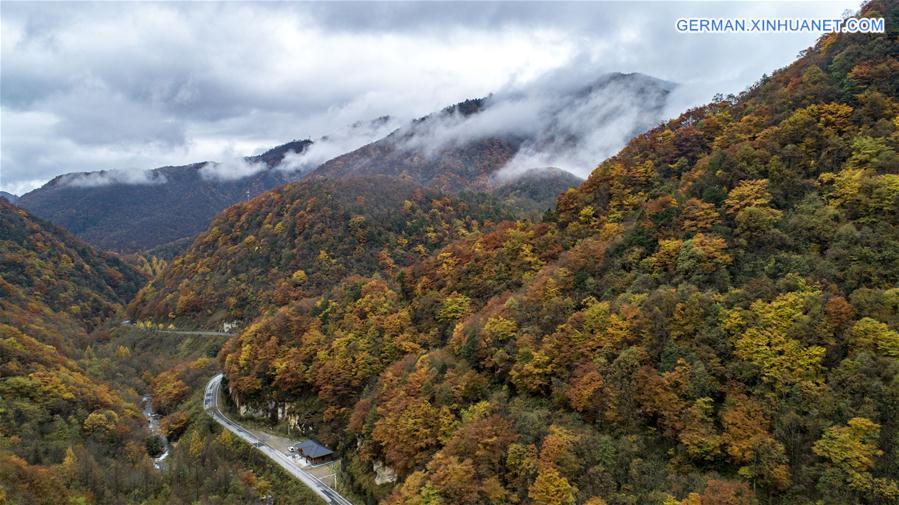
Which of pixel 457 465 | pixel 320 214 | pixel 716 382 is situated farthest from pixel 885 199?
pixel 320 214

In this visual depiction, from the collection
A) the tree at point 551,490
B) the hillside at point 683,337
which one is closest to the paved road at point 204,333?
the hillside at point 683,337

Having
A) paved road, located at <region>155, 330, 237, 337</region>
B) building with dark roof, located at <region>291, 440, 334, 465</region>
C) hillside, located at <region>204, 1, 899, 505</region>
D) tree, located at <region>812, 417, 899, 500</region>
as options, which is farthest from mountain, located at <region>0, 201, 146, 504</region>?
tree, located at <region>812, 417, 899, 500</region>

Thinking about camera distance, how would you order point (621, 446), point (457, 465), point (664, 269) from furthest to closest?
point (664, 269) → point (457, 465) → point (621, 446)

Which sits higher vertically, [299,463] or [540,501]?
[540,501]

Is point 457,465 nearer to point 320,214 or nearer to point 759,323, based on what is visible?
point 759,323

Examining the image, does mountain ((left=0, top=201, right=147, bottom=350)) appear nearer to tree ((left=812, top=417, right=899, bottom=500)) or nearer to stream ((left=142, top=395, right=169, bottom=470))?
stream ((left=142, top=395, right=169, bottom=470))

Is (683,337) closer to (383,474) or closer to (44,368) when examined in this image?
(383,474)
